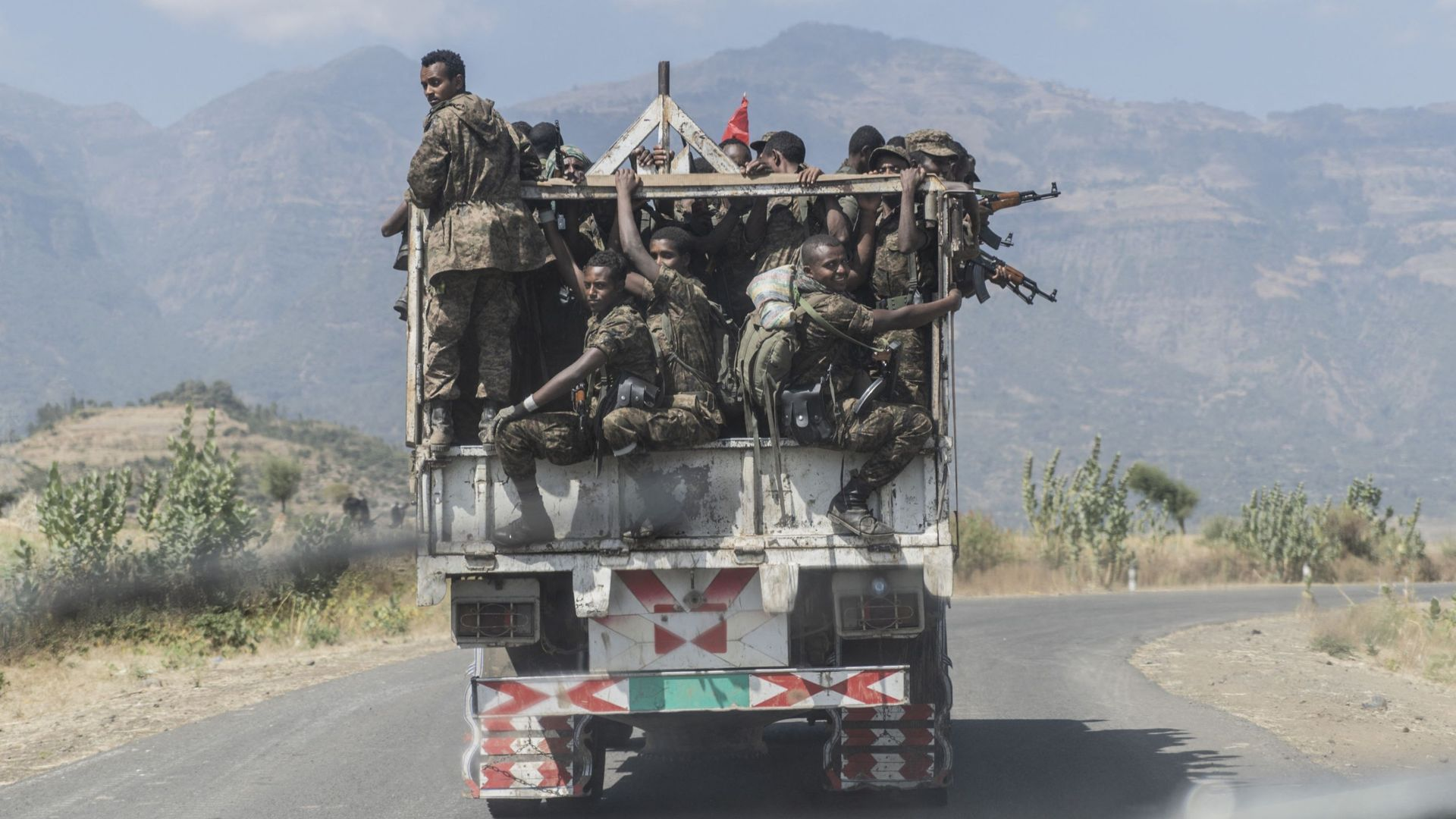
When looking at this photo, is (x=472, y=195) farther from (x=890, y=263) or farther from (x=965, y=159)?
(x=965, y=159)

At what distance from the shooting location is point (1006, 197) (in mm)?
10391

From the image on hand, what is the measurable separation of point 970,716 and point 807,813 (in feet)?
13.4

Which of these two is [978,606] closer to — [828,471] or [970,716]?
[970,716]

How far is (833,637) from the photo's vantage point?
26.9 feet

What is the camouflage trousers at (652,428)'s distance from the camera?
24.7 ft

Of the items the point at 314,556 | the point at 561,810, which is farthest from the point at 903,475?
the point at 314,556

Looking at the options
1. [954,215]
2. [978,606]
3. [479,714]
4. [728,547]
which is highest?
[954,215]

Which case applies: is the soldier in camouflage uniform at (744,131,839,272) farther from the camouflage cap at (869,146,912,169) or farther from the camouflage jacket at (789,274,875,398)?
the camouflage jacket at (789,274,875,398)

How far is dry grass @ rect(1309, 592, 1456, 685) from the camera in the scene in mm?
16281

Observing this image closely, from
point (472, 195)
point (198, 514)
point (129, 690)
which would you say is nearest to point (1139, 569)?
point (198, 514)

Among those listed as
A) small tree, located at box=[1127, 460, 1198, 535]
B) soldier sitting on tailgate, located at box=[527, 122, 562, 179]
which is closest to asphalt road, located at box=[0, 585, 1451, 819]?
soldier sitting on tailgate, located at box=[527, 122, 562, 179]

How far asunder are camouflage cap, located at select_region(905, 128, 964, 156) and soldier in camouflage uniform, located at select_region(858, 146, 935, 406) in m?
0.61

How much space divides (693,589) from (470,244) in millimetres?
1893

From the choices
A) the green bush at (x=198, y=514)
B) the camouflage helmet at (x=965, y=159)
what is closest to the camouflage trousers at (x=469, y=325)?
the camouflage helmet at (x=965, y=159)
